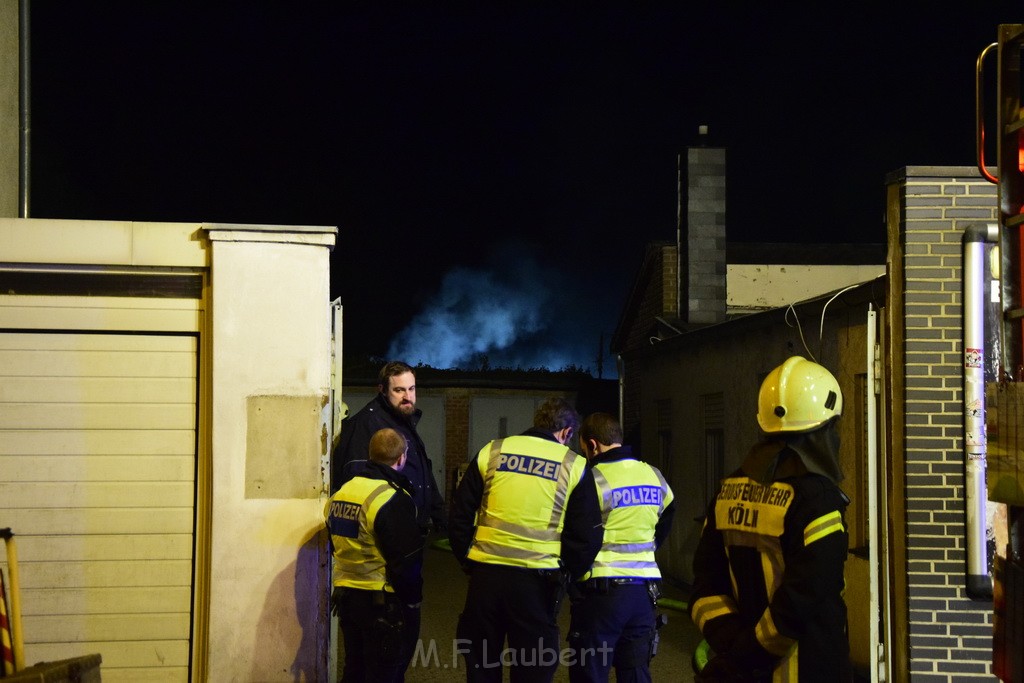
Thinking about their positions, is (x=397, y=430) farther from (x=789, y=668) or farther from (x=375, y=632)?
(x=789, y=668)

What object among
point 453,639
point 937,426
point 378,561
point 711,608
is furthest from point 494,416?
point 711,608

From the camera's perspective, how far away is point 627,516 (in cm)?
646

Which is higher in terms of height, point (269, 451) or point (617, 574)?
point (269, 451)

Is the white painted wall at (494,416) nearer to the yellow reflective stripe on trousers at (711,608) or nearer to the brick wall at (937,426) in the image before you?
the brick wall at (937,426)

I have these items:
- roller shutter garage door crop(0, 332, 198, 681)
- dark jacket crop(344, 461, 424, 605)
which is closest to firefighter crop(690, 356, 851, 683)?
dark jacket crop(344, 461, 424, 605)

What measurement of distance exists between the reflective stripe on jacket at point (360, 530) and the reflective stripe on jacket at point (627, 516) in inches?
46.7

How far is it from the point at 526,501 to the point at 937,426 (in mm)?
3323

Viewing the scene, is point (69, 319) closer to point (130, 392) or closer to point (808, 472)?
point (130, 392)

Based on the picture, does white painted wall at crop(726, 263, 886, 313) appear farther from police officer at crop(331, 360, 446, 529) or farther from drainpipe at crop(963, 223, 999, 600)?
police officer at crop(331, 360, 446, 529)

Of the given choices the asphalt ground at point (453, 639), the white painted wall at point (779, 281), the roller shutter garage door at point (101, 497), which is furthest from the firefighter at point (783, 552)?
the white painted wall at point (779, 281)

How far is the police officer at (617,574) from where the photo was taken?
6.38m

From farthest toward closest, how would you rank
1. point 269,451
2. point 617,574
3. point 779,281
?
point 779,281
point 269,451
point 617,574

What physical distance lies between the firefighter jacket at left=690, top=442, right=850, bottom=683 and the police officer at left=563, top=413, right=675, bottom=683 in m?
2.24

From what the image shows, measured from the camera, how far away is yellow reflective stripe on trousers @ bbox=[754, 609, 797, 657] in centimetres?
374
